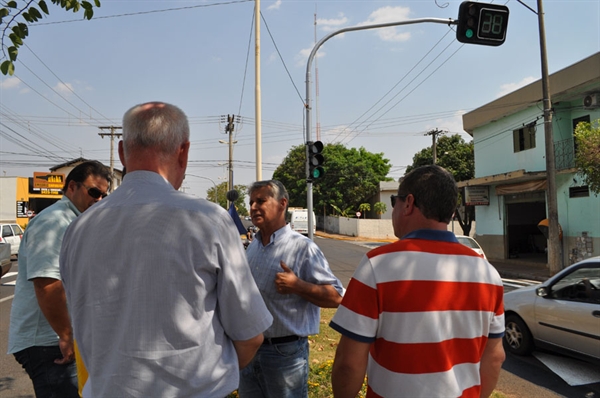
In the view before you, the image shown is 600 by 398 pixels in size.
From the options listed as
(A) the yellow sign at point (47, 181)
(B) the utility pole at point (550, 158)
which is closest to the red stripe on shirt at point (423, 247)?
(B) the utility pole at point (550, 158)

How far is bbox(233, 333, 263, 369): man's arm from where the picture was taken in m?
1.61

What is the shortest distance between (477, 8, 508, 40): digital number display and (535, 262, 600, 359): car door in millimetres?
4456

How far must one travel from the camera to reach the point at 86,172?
9.83 feet

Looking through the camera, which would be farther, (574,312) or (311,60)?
(311,60)

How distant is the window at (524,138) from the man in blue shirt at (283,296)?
19406 millimetres

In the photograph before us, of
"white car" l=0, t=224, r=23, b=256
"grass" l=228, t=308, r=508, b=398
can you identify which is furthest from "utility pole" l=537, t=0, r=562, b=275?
"white car" l=0, t=224, r=23, b=256

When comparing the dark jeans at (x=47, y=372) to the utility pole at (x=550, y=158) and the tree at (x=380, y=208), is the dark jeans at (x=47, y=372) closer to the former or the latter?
the utility pole at (x=550, y=158)

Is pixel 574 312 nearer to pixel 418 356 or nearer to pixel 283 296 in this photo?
pixel 283 296

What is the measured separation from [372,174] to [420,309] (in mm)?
48556

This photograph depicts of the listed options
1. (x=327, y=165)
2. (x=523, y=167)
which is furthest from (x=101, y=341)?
(x=327, y=165)

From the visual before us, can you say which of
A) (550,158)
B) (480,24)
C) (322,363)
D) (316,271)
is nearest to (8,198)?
(550,158)

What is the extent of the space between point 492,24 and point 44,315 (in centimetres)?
828

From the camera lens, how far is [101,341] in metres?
1.51

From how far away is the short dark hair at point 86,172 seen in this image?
2.98m
